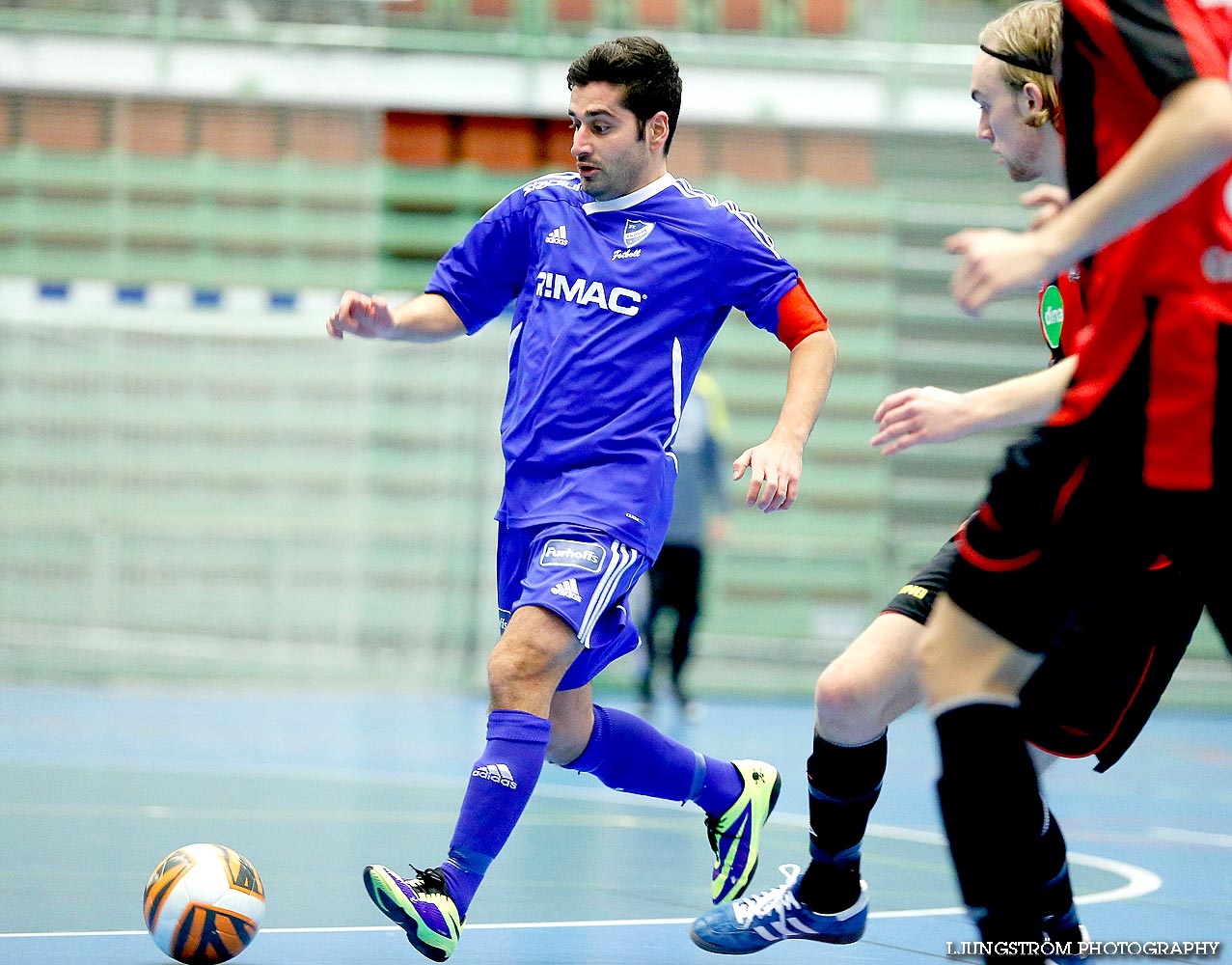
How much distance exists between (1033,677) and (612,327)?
1346mm

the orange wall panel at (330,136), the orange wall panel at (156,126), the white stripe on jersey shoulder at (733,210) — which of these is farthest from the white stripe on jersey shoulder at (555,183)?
the orange wall panel at (156,126)

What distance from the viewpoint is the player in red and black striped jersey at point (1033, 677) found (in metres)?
2.80

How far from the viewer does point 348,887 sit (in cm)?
461

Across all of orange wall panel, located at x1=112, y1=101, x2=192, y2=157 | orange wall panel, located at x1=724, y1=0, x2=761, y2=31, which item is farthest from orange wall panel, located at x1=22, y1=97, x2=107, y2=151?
orange wall panel, located at x1=724, y1=0, x2=761, y2=31

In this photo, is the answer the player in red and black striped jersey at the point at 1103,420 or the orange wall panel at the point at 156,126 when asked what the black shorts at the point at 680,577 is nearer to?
the orange wall panel at the point at 156,126

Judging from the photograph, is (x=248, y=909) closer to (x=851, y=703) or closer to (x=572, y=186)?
(x=851, y=703)

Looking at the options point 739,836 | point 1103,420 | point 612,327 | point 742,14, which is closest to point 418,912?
point 739,836

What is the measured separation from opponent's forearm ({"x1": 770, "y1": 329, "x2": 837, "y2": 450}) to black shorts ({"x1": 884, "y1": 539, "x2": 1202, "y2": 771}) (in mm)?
737

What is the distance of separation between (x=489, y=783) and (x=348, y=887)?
3.77 feet

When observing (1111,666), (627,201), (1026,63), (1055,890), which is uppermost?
(1026,63)

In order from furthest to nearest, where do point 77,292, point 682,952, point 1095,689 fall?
1. point 77,292
2. point 682,952
3. point 1095,689

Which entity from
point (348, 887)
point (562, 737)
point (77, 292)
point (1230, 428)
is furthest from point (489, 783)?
point (77, 292)

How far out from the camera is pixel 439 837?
18.3ft

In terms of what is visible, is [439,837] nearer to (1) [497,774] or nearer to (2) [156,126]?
(1) [497,774]
